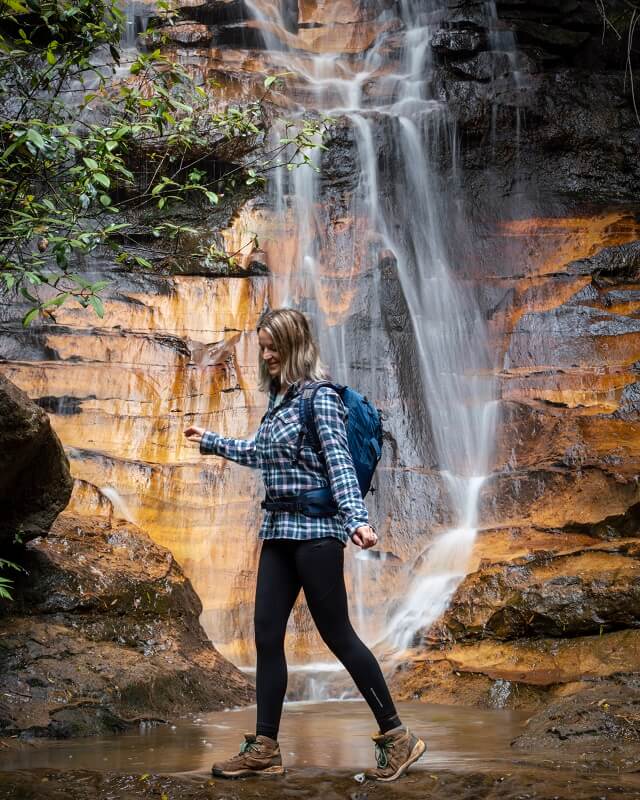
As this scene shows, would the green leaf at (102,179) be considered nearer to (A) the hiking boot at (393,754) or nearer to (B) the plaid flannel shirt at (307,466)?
(B) the plaid flannel shirt at (307,466)

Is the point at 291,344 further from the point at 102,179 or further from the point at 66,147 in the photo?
the point at 66,147

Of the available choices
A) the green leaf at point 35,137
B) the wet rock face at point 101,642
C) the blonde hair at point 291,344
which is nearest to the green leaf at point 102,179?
the green leaf at point 35,137

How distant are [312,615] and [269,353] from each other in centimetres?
115

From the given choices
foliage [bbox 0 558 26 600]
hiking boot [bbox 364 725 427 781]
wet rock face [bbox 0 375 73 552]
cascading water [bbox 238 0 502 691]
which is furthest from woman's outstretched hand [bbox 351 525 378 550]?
cascading water [bbox 238 0 502 691]

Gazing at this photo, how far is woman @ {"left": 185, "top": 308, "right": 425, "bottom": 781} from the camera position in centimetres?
360

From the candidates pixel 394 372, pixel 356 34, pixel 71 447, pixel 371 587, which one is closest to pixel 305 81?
pixel 356 34

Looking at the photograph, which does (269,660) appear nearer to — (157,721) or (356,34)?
(157,721)

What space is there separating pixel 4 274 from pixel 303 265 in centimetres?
791

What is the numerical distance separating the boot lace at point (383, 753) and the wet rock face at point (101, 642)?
220 cm

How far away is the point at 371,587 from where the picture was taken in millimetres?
8797

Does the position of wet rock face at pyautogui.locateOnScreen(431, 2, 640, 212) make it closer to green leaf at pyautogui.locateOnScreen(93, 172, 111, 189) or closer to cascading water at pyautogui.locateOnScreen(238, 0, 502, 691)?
cascading water at pyautogui.locateOnScreen(238, 0, 502, 691)

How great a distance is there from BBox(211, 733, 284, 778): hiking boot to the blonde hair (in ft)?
4.97

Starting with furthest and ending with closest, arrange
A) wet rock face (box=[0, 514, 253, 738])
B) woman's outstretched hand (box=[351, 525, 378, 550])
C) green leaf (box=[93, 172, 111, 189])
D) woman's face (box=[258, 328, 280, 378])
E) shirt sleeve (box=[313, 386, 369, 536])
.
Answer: wet rock face (box=[0, 514, 253, 738]) → green leaf (box=[93, 172, 111, 189]) → woman's face (box=[258, 328, 280, 378]) → shirt sleeve (box=[313, 386, 369, 536]) → woman's outstretched hand (box=[351, 525, 378, 550])

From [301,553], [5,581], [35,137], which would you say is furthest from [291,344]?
[5,581]
